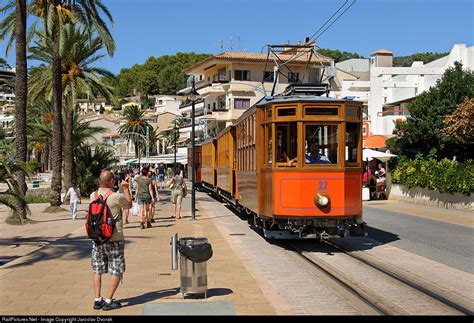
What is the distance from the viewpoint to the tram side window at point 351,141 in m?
13.9

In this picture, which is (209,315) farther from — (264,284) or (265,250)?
(265,250)

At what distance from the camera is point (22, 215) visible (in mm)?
14555

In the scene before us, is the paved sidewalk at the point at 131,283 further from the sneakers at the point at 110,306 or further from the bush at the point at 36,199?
the bush at the point at 36,199

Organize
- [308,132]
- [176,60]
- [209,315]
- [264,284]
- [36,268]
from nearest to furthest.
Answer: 1. [209,315]
2. [264,284]
3. [36,268]
4. [308,132]
5. [176,60]

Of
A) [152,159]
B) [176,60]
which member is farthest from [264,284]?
[176,60]

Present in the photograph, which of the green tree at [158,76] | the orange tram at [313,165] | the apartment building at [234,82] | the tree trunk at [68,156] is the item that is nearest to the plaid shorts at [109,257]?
the orange tram at [313,165]

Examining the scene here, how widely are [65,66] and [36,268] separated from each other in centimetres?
2386

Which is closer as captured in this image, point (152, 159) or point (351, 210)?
point (351, 210)

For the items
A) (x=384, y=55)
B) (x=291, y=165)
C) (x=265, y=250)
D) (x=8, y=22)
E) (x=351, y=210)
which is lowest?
(x=265, y=250)

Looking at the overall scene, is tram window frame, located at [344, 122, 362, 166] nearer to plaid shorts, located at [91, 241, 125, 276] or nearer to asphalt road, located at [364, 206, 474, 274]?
asphalt road, located at [364, 206, 474, 274]

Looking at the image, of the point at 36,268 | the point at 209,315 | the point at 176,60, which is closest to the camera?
the point at 209,315

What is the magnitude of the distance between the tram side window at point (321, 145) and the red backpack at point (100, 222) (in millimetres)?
6701

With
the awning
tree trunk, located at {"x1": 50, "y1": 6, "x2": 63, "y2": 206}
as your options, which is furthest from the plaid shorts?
the awning

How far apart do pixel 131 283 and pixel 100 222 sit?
7.93 ft
